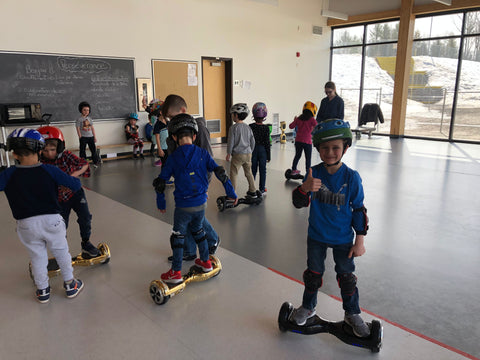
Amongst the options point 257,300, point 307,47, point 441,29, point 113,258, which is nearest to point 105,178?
point 113,258

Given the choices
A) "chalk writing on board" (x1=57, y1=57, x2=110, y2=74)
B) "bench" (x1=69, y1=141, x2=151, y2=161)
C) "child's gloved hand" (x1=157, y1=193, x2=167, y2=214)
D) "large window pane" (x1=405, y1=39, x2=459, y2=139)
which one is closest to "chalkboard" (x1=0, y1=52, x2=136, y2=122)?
"chalk writing on board" (x1=57, y1=57, x2=110, y2=74)

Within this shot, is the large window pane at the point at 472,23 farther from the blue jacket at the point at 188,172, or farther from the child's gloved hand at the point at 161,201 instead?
the child's gloved hand at the point at 161,201

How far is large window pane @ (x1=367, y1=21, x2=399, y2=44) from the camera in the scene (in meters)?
11.5

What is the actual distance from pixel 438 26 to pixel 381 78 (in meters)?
2.14

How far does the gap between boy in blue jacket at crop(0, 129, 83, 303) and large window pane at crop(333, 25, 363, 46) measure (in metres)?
12.2

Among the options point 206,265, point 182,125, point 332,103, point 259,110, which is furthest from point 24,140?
point 332,103

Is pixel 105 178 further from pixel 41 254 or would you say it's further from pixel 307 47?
pixel 307 47

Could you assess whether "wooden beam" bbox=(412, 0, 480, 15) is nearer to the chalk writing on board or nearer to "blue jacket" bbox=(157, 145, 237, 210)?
the chalk writing on board

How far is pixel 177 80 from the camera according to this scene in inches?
356

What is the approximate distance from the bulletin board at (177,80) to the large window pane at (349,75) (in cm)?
603

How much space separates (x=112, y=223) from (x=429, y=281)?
327 centimetres

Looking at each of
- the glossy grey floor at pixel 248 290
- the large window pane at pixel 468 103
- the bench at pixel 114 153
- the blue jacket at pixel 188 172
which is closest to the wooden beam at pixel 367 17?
the large window pane at pixel 468 103

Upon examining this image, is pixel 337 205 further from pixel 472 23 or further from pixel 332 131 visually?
pixel 472 23

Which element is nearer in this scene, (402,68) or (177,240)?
(177,240)
